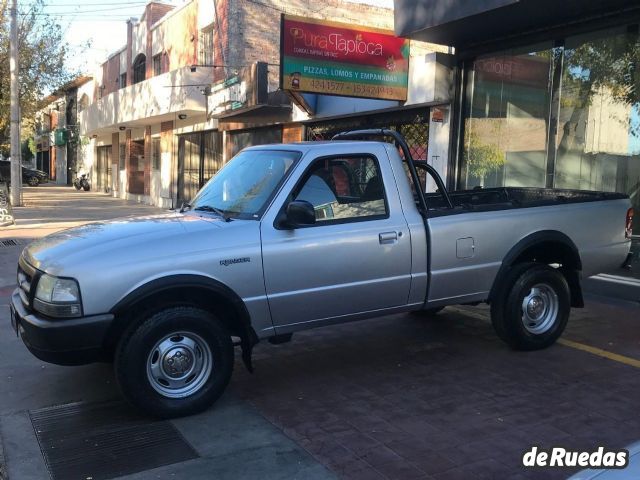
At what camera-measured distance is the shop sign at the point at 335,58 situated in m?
10.7

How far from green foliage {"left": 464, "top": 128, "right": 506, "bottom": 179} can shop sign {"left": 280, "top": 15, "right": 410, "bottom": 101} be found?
178cm

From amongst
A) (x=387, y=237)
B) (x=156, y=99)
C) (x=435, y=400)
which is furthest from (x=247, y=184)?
(x=156, y=99)

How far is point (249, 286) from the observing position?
462 centimetres

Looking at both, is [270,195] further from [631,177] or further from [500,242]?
[631,177]

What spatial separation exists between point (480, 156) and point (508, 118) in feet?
2.76

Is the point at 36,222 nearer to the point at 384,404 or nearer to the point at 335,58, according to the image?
the point at 335,58

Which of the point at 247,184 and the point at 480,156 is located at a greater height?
the point at 480,156

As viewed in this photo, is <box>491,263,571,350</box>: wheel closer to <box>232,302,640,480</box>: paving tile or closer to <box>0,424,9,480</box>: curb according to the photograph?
<box>232,302,640,480</box>: paving tile

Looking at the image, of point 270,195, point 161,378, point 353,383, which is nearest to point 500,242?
point 353,383

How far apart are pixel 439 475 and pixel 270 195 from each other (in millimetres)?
2356

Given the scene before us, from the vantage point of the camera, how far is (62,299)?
4.13 meters

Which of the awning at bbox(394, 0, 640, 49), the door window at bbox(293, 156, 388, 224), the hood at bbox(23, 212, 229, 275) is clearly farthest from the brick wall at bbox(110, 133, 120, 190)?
the door window at bbox(293, 156, 388, 224)

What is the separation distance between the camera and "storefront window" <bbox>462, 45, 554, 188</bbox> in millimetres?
9922

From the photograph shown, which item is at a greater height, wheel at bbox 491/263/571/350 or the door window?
the door window
